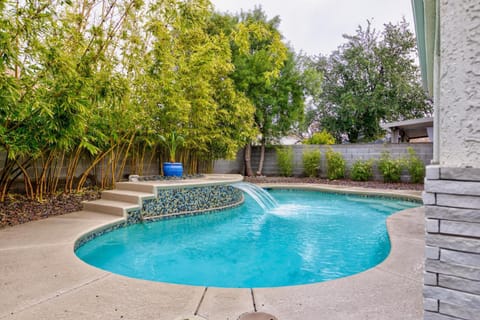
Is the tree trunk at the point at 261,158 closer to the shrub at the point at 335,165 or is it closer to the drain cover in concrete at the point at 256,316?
the shrub at the point at 335,165

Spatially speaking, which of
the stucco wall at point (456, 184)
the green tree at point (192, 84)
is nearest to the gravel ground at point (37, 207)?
the green tree at point (192, 84)

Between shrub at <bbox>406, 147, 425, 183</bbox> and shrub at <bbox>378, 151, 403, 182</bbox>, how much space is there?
0.91 ft

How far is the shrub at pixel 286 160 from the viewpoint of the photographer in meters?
12.4

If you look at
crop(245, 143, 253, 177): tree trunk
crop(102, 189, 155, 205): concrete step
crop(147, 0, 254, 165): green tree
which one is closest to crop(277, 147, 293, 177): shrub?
crop(245, 143, 253, 177): tree trunk

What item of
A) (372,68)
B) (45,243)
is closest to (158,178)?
(45,243)

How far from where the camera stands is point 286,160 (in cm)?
1237

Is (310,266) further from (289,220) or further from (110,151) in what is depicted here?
(110,151)

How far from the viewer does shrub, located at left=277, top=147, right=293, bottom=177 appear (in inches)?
487

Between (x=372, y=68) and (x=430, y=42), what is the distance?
15546mm

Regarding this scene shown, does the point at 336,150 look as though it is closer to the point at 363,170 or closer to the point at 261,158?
the point at 363,170

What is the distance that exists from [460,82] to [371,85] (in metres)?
17.6

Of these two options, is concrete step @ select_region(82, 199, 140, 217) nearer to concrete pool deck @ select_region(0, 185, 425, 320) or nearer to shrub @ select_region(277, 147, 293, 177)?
concrete pool deck @ select_region(0, 185, 425, 320)

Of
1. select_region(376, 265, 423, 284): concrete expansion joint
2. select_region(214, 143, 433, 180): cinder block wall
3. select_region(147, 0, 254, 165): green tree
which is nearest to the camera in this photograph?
select_region(376, 265, 423, 284): concrete expansion joint

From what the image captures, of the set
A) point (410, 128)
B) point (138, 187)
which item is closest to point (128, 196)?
point (138, 187)
